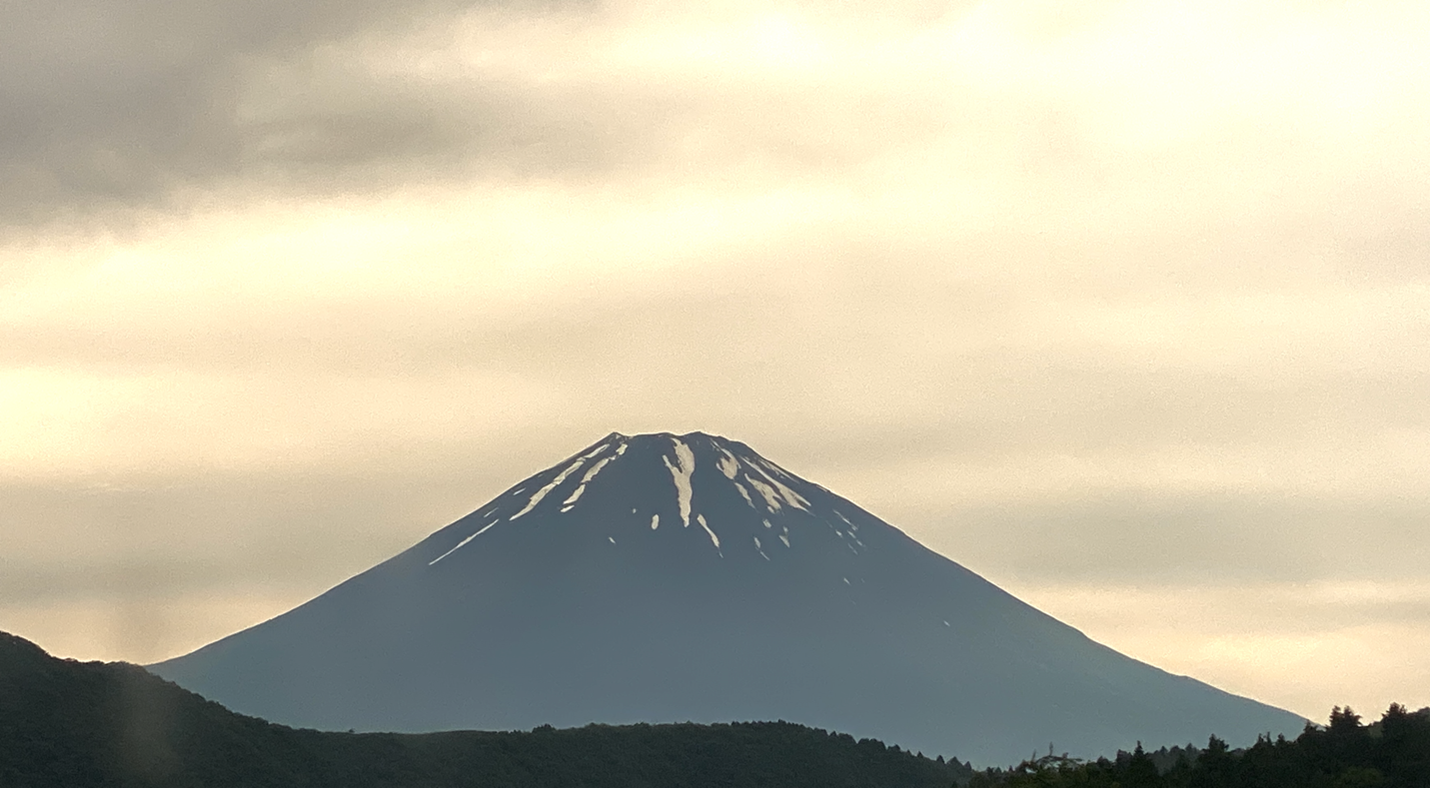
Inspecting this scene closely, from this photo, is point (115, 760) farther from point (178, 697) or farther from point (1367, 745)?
point (1367, 745)

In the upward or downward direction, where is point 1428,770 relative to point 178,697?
downward

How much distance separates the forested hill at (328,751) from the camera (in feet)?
359

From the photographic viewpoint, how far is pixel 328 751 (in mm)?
121062

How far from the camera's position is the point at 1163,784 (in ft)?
200

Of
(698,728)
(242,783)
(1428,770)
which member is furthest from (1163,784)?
(698,728)

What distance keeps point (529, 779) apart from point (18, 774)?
103 feet

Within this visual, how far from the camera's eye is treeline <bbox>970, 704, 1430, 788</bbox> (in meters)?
57.4

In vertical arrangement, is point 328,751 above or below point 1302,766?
above

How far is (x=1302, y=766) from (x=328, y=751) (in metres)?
72.4

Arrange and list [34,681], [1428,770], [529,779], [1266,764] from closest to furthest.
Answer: [1428,770]
[1266,764]
[34,681]
[529,779]

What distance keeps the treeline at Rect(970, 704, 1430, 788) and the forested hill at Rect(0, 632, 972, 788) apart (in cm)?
5916

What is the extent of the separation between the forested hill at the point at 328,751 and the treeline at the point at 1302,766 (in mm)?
59165

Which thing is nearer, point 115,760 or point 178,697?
point 115,760

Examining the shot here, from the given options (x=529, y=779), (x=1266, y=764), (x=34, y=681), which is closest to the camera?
(x=1266, y=764)
